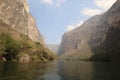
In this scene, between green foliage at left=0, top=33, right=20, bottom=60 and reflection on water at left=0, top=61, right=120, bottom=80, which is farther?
green foliage at left=0, top=33, right=20, bottom=60

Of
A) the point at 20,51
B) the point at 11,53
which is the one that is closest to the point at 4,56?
the point at 11,53

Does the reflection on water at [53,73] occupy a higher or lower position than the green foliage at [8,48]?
lower

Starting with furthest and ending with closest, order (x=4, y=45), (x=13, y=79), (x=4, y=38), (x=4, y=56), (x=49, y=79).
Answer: (x=4, y=38), (x=4, y=45), (x=4, y=56), (x=49, y=79), (x=13, y=79)

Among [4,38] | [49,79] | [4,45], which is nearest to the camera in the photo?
[49,79]

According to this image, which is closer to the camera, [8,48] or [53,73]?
[53,73]

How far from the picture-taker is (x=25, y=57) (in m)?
188

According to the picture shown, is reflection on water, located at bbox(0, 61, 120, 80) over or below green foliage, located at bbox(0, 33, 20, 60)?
below

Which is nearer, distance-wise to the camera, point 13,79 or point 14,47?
point 13,79

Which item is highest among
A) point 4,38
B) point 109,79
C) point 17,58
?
point 4,38

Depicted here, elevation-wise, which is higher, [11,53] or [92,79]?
[11,53]

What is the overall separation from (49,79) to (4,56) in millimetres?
127748

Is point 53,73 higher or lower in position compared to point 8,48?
lower

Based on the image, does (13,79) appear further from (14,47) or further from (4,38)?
(4,38)

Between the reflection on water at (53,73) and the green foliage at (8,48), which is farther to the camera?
the green foliage at (8,48)
